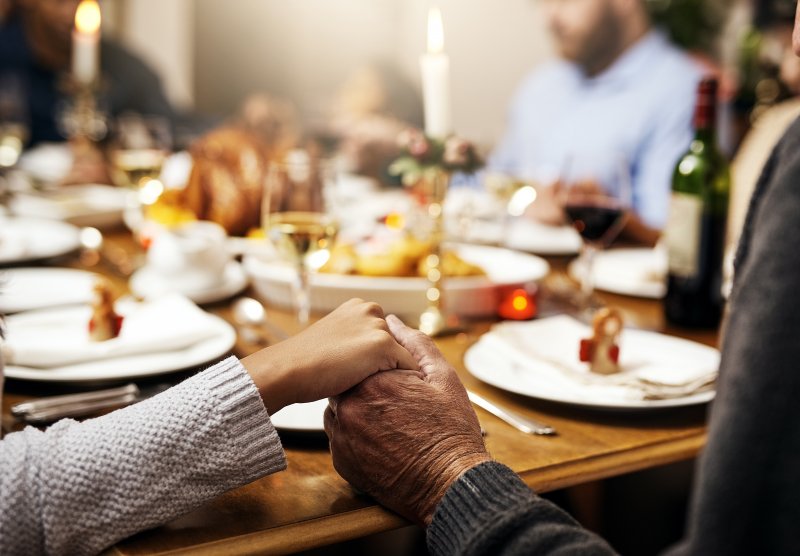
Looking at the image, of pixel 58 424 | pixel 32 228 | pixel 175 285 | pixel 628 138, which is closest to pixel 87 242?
pixel 32 228

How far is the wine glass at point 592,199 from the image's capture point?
1370mm

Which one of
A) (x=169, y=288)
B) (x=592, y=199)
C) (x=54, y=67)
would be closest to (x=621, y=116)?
(x=592, y=199)

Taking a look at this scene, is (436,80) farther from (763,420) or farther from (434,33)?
(763,420)

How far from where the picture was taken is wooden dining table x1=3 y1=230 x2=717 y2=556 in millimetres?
680

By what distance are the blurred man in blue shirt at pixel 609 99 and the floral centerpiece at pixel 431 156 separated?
2.45m

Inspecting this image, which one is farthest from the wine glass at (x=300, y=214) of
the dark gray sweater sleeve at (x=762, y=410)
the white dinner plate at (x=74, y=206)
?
the white dinner plate at (x=74, y=206)

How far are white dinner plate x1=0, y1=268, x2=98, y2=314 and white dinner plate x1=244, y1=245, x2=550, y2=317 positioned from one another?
0.26 meters

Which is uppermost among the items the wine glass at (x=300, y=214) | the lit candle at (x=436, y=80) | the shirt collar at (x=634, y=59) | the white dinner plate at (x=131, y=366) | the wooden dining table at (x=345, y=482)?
the shirt collar at (x=634, y=59)

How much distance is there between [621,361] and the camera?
109 centimetres

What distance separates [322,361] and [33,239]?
1.20m

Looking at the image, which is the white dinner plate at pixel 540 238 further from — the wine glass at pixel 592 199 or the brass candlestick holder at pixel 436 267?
the brass candlestick holder at pixel 436 267

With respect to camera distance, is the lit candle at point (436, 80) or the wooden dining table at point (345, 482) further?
the lit candle at point (436, 80)

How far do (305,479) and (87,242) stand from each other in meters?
1.23

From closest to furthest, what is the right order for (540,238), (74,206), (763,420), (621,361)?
(763,420)
(621,361)
(540,238)
(74,206)
